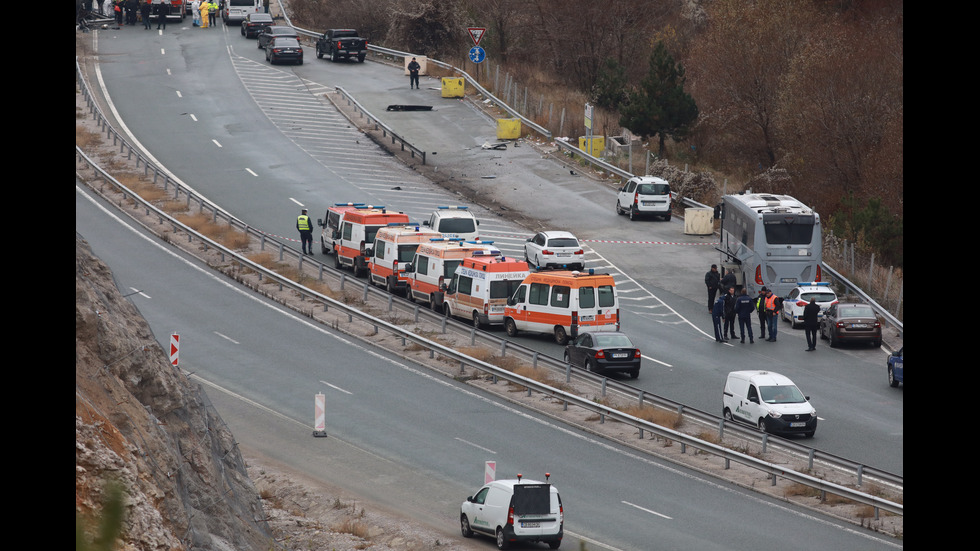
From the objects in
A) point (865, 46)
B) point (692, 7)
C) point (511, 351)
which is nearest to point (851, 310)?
point (511, 351)

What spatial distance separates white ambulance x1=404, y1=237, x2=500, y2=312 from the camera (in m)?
36.7

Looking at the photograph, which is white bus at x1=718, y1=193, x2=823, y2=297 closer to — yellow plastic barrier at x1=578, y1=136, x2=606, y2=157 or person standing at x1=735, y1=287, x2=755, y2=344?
person standing at x1=735, y1=287, x2=755, y2=344

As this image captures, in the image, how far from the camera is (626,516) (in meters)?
22.6

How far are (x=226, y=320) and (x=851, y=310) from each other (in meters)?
18.6

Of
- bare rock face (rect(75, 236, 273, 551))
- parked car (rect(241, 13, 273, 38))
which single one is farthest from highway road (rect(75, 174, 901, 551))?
parked car (rect(241, 13, 273, 38))

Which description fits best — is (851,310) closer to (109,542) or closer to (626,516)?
(626,516)

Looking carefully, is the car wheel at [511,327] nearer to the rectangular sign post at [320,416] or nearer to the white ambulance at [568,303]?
the white ambulance at [568,303]

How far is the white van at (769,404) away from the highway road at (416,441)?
2951mm

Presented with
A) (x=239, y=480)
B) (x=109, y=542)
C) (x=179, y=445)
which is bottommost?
(x=239, y=480)

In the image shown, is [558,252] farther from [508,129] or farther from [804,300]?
[508,129]

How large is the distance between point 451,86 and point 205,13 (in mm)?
29680

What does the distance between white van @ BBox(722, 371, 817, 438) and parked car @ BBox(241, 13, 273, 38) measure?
64.9 metres

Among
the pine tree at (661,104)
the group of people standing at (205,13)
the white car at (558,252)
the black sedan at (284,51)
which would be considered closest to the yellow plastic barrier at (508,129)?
the pine tree at (661,104)

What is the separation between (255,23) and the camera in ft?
285
